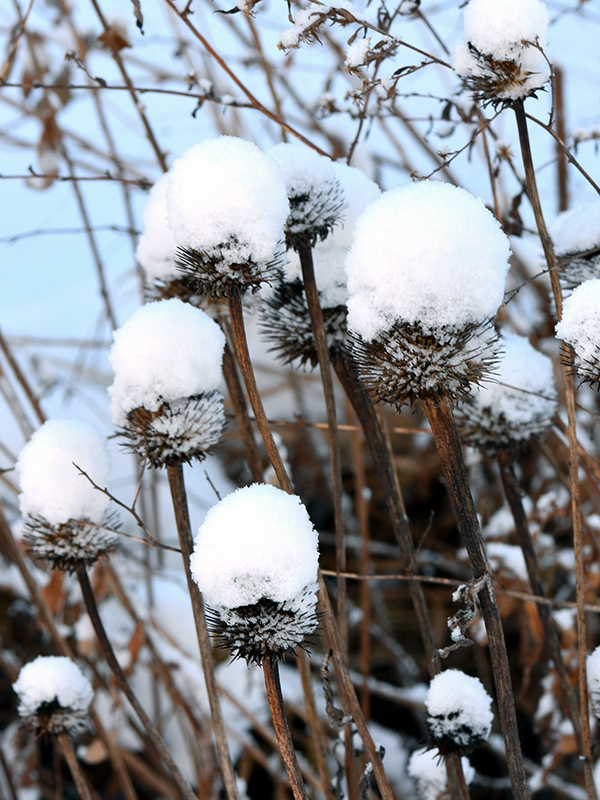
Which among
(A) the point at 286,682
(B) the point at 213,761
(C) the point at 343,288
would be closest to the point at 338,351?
(C) the point at 343,288

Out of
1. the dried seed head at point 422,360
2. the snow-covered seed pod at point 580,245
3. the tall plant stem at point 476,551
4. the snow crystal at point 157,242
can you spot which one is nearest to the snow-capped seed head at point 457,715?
the tall plant stem at point 476,551

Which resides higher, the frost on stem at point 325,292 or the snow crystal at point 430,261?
the frost on stem at point 325,292

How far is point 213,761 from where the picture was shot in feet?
4.39

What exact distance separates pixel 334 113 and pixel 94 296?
2136 millimetres

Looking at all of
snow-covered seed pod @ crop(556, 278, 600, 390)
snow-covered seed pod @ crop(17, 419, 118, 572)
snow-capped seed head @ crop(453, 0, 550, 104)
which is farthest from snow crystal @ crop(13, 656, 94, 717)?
snow-capped seed head @ crop(453, 0, 550, 104)

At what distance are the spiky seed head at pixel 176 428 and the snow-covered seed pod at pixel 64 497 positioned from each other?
0.11 meters

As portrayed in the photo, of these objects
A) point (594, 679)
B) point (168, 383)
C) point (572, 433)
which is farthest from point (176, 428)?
point (594, 679)

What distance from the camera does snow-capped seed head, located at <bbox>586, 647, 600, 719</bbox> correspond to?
2.50 ft

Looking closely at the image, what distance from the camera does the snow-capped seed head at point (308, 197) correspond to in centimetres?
70

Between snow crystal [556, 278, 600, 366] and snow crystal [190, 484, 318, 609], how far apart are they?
0.80ft

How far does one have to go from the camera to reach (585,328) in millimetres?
530

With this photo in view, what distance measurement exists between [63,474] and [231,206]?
1.23 feet

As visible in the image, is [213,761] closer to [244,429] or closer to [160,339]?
[244,429]

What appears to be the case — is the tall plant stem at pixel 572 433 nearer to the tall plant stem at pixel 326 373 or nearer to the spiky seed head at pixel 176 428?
the tall plant stem at pixel 326 373
